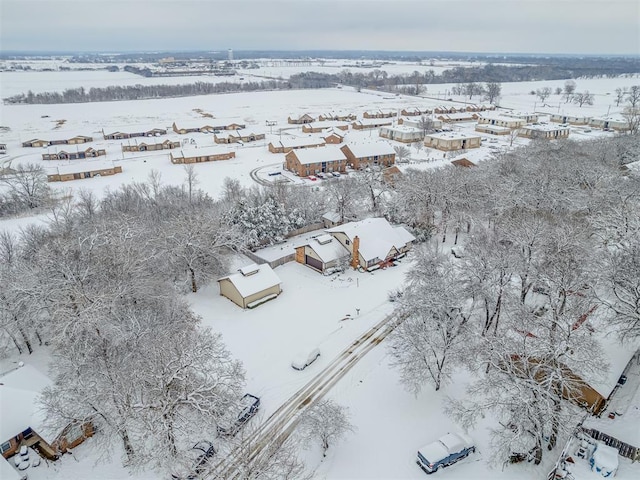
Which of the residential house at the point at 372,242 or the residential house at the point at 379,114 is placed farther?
the residential house at the point at 379,114

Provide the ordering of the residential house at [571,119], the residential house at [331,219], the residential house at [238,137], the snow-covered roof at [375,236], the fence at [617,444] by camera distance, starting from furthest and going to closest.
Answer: the residential house at [571,119] < the residential house at [238,137] < the residential house at [331,219] < the snow-covered roof at [375,236] < the fence at [617,444]

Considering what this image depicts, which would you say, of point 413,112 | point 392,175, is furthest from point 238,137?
point 413,112

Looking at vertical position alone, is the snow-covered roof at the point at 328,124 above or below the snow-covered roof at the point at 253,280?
above

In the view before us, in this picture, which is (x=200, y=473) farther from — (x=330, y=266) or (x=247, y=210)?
(x=247, y=210)

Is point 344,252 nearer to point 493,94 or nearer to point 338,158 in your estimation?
point 338,158

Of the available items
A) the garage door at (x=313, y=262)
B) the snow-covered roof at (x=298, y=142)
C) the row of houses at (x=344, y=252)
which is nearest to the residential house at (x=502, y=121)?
the snow-covered roof at (x=298, y=142)

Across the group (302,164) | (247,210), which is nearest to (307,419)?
(247,210)

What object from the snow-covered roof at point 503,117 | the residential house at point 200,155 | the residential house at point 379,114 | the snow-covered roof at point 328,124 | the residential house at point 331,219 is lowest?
the residential house at point 331,219

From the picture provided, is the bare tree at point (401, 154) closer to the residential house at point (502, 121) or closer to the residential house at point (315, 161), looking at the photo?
the residential house at point (315, 161)
